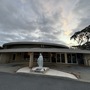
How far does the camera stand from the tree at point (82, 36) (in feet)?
90.7

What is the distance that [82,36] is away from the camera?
94.5ft

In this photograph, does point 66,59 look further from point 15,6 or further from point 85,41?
point 85,41

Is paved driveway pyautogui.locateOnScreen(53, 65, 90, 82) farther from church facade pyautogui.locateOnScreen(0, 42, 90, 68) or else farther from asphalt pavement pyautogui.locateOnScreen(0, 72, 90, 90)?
church facade pyautogui.locateOnScreen(0, 42, 90, 68)

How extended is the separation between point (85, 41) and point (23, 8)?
930 inches

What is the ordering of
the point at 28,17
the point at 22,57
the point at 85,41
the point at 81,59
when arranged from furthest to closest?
1. the point at 85,41
2. the point at 22,57
3. the point at 81,59
4. the point at 28,17

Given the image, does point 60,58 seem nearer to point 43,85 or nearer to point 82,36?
point 43,85

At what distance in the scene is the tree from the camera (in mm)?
27642

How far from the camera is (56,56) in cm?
1853

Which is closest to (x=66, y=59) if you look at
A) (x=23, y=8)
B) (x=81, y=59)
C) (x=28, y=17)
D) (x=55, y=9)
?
(x=81, y=59)

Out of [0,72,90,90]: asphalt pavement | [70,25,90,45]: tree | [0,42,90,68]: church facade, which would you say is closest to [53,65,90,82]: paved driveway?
[0,72,90,90]: asphalt pavement

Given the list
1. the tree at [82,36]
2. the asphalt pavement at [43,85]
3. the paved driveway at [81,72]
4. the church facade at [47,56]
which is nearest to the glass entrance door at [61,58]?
the church facade at [47,56]

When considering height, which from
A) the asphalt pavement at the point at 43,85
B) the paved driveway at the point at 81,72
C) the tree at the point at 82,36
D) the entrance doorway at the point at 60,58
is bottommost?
the asphalt pavement at the point at 43,85

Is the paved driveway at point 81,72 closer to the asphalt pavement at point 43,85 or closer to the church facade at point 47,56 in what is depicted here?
the asphalt pavement at point 43,85

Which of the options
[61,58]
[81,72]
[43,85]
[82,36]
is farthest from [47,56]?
[82,36]
